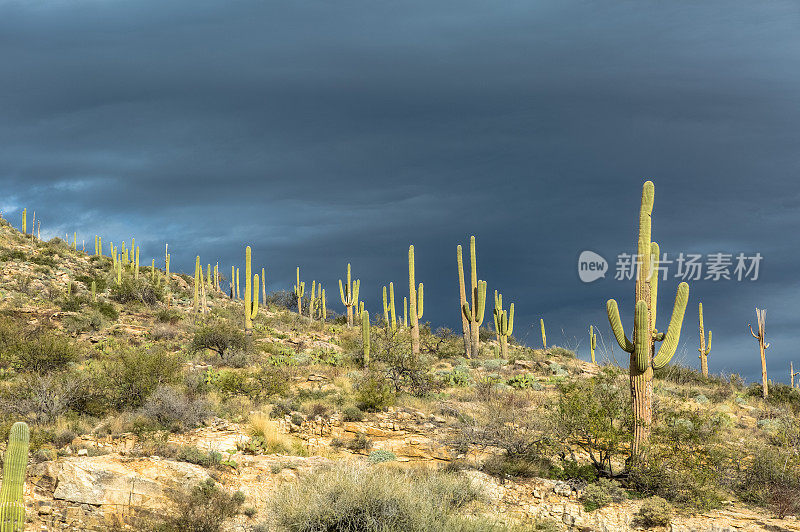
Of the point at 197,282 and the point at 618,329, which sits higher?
the point at 197,282

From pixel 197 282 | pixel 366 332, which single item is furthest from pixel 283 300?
pixel 366 332

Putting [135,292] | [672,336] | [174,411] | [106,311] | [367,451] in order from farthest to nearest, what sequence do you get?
[135,292] → [106,311] → [174,411] → [367,451] → [672,336]

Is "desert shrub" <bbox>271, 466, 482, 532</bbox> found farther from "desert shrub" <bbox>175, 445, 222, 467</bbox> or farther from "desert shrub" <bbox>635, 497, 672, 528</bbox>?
"desert shrub" <bbox>635, 497, 672, 528</bbox>

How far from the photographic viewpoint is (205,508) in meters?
9.91

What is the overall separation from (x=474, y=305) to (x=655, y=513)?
69.8 ft

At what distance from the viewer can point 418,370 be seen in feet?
69.2

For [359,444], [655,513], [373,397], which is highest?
[373,397]

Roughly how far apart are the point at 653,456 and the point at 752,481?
2340 mm

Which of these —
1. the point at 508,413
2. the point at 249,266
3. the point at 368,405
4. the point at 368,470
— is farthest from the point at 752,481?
the point at 249,266

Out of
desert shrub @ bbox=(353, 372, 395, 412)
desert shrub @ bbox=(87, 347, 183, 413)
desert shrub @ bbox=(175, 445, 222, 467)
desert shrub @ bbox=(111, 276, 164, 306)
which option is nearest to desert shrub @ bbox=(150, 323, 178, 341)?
desert shrub @ bbox=(111, 276, 164, 306)

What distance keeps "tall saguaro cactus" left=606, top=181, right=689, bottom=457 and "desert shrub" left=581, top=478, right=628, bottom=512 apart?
0.92m

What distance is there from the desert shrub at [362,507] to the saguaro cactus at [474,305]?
21.8 m

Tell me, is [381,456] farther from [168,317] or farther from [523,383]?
[168,317]

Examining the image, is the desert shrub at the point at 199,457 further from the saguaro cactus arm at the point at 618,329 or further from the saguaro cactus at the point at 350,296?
the saguaro cactus at the point at 350,296
